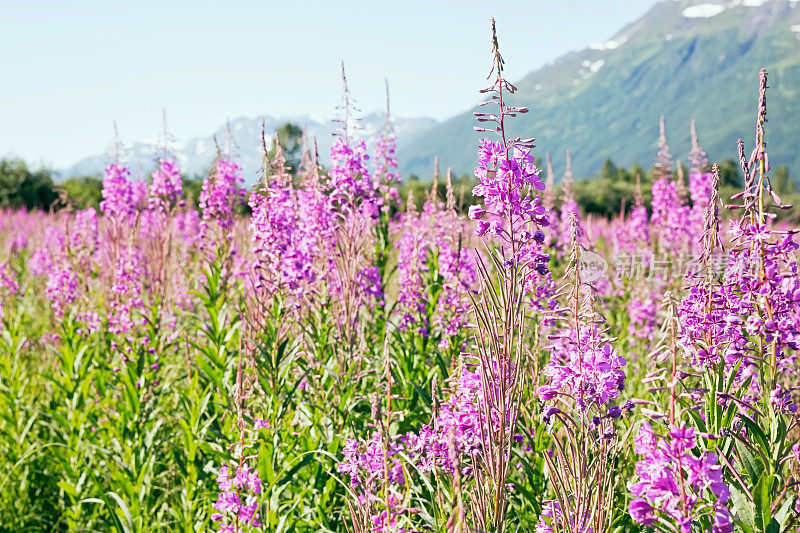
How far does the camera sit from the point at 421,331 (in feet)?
15.0

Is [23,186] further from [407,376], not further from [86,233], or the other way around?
[407,376]

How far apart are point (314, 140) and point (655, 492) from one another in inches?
125

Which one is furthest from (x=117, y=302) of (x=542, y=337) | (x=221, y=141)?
(x=542, y=337)

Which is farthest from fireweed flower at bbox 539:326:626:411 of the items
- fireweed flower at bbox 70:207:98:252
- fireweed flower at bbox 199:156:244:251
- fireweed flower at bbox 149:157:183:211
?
fireweed flower at bbox 70:207:98:252

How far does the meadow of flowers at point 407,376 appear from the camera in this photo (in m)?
1.87

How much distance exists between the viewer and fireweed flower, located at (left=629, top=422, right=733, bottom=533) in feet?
5.02

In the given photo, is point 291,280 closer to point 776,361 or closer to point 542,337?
point 542,337

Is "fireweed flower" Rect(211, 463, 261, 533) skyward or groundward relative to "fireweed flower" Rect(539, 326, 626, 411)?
groundward

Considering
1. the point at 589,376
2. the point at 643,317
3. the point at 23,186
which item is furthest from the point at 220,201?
the point at 23,186

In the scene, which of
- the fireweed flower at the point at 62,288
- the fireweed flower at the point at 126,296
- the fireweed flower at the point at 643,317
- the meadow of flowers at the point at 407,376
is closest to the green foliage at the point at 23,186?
the meadow of flowers at the point at 407,376

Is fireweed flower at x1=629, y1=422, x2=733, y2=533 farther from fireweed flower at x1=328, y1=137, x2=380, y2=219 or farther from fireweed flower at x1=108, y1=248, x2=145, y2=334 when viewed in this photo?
fireweed flower at x1=108, y1=248, x2=145, y2=334

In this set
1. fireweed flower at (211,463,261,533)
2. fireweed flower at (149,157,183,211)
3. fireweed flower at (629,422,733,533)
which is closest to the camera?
fireweed flower at (629,422,733,533)

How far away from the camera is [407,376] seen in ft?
13.5

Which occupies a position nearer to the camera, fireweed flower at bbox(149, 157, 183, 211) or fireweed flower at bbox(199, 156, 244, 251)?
fireweed flower at bbox(199, 156, 244, 251)
